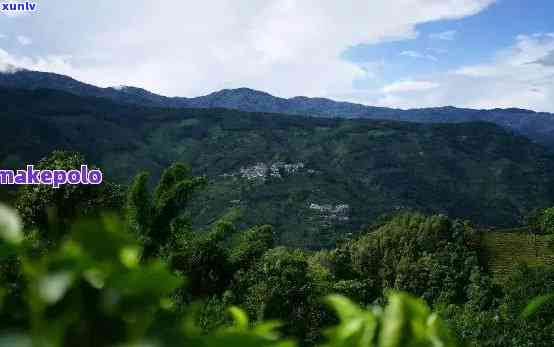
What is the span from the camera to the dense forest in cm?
46

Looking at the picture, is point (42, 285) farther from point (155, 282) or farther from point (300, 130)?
Result: point (300, 130)

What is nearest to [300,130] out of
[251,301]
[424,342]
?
[251,301]

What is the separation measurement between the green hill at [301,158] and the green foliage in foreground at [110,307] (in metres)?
80.4

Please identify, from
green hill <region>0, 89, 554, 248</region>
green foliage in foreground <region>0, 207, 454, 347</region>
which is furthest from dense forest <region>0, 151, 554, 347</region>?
green hill <region>0, 89, 554, 248</region>

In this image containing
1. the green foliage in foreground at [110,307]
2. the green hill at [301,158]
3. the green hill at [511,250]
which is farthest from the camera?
the green hill at [301,158]

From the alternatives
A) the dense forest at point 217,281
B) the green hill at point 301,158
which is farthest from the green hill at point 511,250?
the green hill at point 301,158

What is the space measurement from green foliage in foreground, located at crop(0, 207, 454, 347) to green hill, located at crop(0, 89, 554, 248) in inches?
3163

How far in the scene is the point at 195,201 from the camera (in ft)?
312

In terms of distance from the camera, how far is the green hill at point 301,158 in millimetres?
98688

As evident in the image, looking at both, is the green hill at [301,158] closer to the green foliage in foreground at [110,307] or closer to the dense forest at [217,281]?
the dense forest at [217,281]

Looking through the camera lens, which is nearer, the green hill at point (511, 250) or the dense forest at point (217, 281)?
the dense forest at point (217, 281)

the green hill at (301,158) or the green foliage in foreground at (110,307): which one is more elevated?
the green foliage in foreground at (110,307)

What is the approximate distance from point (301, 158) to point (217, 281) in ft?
364

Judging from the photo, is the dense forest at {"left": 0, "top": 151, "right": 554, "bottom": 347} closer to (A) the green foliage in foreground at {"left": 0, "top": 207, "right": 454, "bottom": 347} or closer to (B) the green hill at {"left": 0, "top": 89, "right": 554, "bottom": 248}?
(A) the green foliage in foreground at {"left": 0, "top": 207, "right": 454, "bottom": 347}
